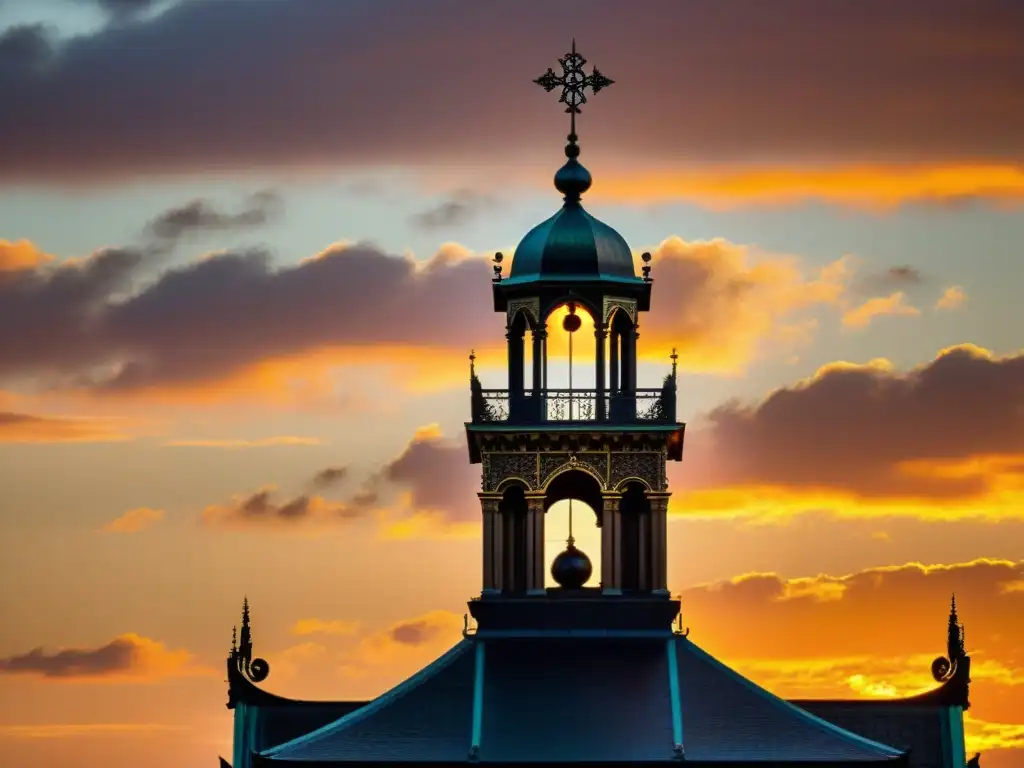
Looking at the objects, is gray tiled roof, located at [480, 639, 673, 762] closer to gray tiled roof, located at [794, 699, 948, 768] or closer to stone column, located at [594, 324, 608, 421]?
stone column, located at [594, 324, 608, 421]

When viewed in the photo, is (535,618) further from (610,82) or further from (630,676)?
(610,82)

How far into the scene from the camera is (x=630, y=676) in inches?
6127

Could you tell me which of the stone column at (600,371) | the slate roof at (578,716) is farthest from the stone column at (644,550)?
the stone column at (600,371)

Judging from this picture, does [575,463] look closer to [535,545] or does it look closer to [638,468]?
[638,468]

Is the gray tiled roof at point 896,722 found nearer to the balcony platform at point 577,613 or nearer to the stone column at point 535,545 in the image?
the balcony platform at point 577,613

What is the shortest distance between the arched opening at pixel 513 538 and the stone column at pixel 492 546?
276 millimetres

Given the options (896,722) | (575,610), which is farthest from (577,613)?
(896,722)

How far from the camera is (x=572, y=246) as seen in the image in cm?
15900

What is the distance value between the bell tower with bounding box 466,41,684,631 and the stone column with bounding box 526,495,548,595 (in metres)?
0.03

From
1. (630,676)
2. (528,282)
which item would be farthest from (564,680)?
(528,282)

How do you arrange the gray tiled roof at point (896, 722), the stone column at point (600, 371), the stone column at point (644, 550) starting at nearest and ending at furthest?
the stone column at point (600, 371) < the stone column at point (644, 550) < the gray tiled roof at point (896, 722)

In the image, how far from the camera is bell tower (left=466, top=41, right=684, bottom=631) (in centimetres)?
15688

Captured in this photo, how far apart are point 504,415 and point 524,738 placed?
11.3 meters

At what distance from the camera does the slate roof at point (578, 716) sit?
503ft
